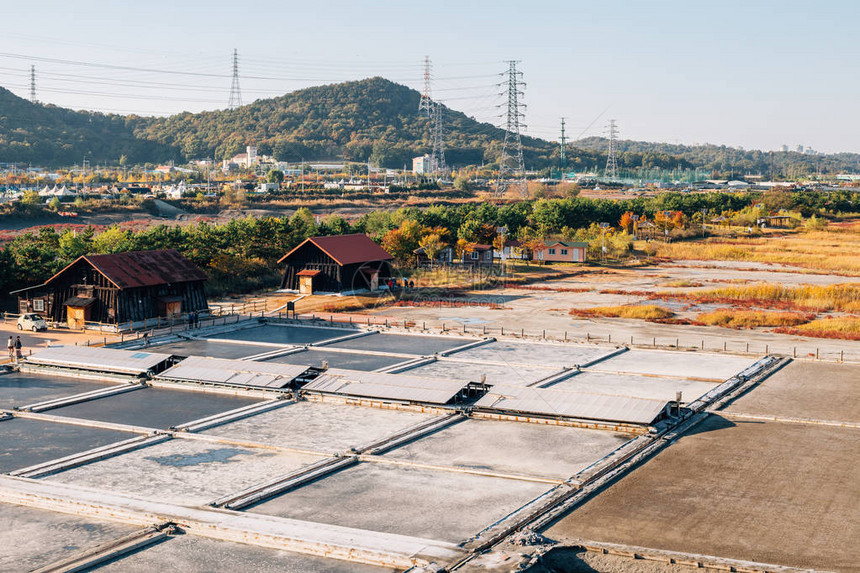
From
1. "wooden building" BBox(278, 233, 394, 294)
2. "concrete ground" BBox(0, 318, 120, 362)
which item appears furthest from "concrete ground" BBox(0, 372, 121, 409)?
"wooden building" BBox(278, 233, 394, 294)

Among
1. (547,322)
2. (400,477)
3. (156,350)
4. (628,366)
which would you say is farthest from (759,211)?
(400,477)

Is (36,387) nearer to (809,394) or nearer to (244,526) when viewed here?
(244,526)

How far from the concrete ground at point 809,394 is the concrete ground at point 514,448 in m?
9.05

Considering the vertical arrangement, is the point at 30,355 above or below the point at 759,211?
below

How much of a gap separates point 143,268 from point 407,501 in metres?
40.2

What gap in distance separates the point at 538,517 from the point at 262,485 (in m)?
9.28

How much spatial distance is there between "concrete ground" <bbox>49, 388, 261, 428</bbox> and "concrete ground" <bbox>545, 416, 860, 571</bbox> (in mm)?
19228

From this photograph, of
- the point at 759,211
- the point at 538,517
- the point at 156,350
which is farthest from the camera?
the point at 759,211

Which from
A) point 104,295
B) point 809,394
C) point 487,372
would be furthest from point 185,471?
point 104,295

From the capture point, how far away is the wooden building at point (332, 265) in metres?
77.0

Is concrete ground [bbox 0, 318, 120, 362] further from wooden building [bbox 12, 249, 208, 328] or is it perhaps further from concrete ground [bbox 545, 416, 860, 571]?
concrete ground [bbox 545, 416, 860, 571]

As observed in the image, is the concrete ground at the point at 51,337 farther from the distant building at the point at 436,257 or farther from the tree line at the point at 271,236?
the distant building at the point at 436,257

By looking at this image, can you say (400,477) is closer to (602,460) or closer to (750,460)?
(602,460)

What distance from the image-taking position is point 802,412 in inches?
1538
